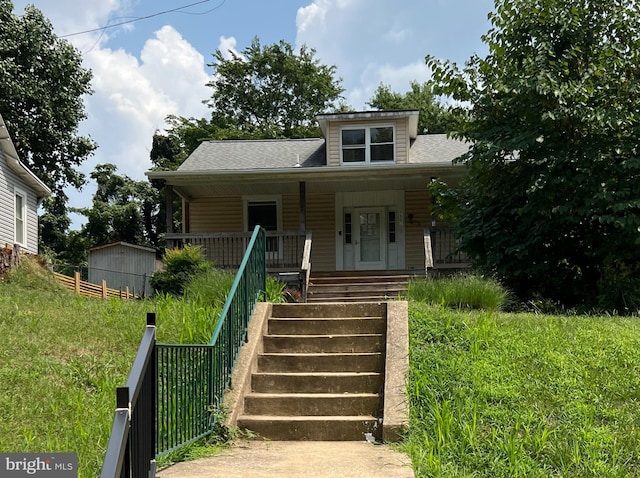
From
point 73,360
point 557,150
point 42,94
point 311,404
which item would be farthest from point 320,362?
point 42,94

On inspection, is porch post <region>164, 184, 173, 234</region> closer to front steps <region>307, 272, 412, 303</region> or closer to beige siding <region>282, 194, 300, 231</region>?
beige siding <region>282, 194, 300, 231</region>

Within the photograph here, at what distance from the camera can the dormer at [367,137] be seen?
59.1 ft

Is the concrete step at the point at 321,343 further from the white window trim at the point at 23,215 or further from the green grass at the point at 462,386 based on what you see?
the white window trim at the point at 23,215

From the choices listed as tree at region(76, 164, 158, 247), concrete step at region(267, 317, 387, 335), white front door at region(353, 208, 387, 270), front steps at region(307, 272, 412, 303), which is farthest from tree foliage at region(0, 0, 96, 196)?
concrete step at region(267, 317, 387, 335)

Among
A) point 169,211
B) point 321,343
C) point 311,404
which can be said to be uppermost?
point 169,211

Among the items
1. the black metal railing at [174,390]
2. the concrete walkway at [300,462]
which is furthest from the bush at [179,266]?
the concrete walkway at [300,462]

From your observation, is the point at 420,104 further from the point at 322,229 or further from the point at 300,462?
the point at 300,462

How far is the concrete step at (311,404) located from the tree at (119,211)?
1223 inches

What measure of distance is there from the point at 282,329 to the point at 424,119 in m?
28.0

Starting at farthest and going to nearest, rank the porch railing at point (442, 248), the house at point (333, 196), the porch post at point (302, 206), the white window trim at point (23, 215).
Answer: the white window trim at point (23, 215) < the house at point (333, 196) < the porch post at point (302, 206) < the porch railing at point (442, 248)

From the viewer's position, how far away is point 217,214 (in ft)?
62.6

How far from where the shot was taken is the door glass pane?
18109 mm

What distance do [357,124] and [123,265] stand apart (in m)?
12.0

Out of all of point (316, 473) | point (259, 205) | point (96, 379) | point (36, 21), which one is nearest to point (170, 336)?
point (96, 379)
